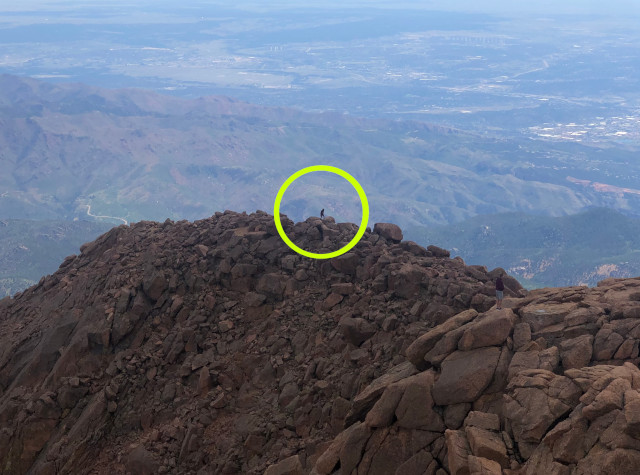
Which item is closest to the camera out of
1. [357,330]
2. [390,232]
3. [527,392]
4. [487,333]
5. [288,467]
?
[527,392]

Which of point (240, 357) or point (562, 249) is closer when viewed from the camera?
point (240, 357)

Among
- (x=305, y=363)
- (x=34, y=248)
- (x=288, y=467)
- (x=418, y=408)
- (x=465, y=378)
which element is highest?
(x=465, y=378)

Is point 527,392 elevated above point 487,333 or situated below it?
below

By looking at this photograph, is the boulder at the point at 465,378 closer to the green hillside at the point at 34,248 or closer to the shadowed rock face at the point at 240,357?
Answer: the shadowed rock face at the point at 240,357

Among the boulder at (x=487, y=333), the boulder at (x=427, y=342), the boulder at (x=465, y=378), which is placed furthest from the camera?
the boulder at (x=427, y=342)

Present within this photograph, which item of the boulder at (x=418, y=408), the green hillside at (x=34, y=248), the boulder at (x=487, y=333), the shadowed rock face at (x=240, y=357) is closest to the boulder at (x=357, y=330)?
the shadowed rock face at (x=240, y=357)

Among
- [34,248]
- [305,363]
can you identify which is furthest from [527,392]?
[34,248]

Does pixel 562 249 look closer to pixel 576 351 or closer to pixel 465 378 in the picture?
pixel 576 351

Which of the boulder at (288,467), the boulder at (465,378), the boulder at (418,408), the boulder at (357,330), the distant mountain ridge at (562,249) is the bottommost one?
the distant mountain ridge at (562,249)
